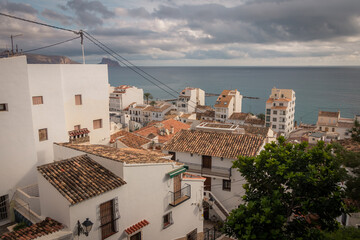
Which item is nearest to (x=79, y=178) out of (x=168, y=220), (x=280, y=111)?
(x=168, y=220)

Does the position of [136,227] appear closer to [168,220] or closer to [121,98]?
[168,220]

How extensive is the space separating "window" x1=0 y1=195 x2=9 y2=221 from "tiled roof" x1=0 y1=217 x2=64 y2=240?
4711 mm

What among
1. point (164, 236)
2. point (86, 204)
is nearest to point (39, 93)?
point (86, 204)

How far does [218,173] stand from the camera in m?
20.7

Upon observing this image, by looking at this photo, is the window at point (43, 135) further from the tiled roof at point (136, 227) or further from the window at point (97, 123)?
the tiled roof at point (136, 227)

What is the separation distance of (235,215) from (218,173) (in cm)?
1001

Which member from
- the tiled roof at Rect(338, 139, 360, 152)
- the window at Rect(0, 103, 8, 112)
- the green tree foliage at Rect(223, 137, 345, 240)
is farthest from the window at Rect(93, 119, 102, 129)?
the tiled roof at Rect(338, 139, 360, 152)

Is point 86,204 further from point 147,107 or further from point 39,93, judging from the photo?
point 147,107

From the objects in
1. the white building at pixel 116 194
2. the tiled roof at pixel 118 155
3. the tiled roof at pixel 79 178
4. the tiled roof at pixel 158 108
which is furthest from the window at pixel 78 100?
the tiled roof at pixel 158 108

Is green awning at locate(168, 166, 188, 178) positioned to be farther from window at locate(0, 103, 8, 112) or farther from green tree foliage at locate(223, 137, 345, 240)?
window at locate(0, 103, 8, 112)

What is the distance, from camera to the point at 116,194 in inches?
431

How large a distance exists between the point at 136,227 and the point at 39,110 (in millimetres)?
9014

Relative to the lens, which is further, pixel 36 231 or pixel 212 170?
pixel 212 170

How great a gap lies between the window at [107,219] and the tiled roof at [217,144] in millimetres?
11096
